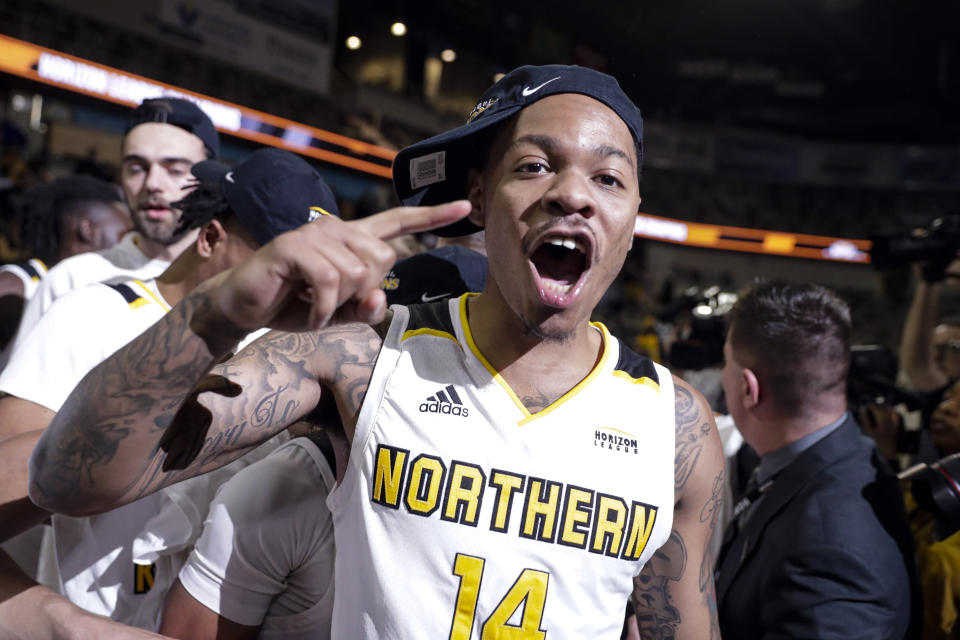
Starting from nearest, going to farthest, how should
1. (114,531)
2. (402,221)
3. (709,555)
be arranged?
(402,221), (709,555), (114,531)

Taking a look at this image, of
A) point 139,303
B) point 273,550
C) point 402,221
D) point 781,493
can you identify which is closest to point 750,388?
point 781,493

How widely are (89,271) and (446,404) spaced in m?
1.85

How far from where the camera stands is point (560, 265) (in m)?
1.45

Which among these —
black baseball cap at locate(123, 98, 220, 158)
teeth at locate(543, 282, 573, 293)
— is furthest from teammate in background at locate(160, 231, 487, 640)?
black baseball cap at locate(123, 98, 220, 158)

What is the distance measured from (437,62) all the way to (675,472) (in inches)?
552

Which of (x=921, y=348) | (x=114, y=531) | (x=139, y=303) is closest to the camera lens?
(x=114, y=531)

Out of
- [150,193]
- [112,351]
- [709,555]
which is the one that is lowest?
[709,555]

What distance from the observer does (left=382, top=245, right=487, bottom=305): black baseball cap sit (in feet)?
6.53

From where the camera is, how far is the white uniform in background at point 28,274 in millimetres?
3021

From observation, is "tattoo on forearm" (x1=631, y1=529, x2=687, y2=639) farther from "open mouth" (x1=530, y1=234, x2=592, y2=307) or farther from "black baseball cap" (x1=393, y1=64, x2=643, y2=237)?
"black baseball cap" (x1=393, y1=64, x2=643, y2=237)

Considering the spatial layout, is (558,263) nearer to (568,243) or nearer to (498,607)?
(568,243)

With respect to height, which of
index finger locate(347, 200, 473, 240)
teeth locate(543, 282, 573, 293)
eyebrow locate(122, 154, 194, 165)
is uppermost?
eyebrow locate(122, 154, 194, 165)

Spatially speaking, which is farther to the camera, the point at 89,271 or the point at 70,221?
the point at 70,221

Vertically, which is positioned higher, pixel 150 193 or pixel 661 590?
pixel 150 193
